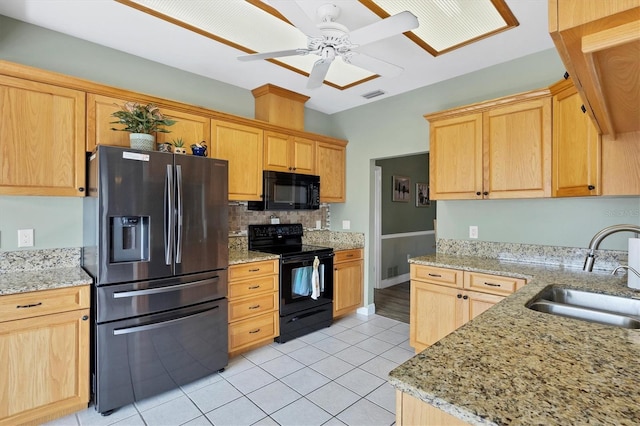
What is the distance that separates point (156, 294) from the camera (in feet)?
7.32

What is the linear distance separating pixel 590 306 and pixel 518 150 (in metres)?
1.30

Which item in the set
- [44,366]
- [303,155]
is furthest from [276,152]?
[44,366]

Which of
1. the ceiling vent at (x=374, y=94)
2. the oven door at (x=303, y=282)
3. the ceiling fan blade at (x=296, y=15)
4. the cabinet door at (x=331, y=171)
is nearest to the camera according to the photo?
the ceiling fan blade at (x=296, y=15)

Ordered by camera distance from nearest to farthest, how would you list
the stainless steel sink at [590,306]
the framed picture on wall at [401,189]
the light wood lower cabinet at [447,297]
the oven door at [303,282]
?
the stainless steel sink at [590,306] < the light wood lower cabinet at [447,297] < the oven door at [303,282] < the framed picture on wall at [401,189]

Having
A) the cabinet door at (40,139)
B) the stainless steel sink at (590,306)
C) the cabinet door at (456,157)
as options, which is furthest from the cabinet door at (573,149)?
the cabinet door at (40,139)

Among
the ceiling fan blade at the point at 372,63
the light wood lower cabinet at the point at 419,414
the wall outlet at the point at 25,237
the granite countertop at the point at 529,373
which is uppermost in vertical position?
the ceiling fan blade at the point at 372,63

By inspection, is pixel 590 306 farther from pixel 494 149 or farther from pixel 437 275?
pixel 494 149

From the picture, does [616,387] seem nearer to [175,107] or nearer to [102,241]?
[102,241]

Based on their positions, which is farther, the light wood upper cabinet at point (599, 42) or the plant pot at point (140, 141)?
the plant pot at point (140, 141)

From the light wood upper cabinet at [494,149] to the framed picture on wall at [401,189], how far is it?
2.45 m

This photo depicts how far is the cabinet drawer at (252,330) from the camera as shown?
280 cm

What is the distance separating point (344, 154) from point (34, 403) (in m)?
3.69

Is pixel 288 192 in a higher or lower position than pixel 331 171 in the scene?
lower

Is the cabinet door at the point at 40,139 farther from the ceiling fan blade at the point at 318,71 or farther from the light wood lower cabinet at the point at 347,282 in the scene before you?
the light wood lower cabinet at the point at 347,282
